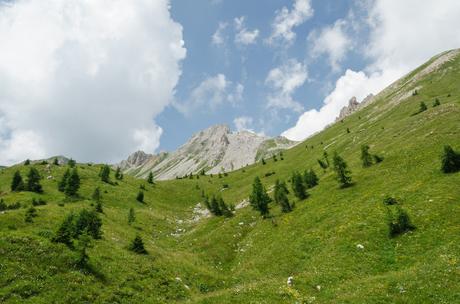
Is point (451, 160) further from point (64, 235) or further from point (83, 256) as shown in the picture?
point (64, 235)

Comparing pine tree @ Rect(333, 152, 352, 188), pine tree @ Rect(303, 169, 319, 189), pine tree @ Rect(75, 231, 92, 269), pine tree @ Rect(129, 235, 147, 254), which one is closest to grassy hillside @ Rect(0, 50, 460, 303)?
pine tree @ Rect(75, 231, 92, 269)

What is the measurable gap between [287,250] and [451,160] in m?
24.3

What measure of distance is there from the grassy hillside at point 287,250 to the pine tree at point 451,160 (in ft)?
5.66

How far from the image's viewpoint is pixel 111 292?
26641mm

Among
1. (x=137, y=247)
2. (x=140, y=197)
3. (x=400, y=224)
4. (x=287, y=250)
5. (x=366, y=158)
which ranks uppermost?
(x=140, y=197)

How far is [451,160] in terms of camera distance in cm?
4125

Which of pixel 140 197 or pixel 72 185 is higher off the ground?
pixel 72 185

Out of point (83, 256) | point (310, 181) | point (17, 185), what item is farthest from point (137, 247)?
point (17, 185)

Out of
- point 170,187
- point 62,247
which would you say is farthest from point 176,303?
point 170,187

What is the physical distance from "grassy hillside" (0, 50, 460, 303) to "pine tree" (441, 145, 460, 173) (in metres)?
1.73

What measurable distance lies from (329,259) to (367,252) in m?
3.61

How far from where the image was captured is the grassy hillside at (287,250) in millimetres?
24047

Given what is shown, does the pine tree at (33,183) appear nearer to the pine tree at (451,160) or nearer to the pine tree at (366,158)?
the pine tree at (366,158)

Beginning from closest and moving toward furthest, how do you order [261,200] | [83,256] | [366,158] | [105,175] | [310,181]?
[83,256] → [261,200] → [366,158] → [310,181] → [105,175]
